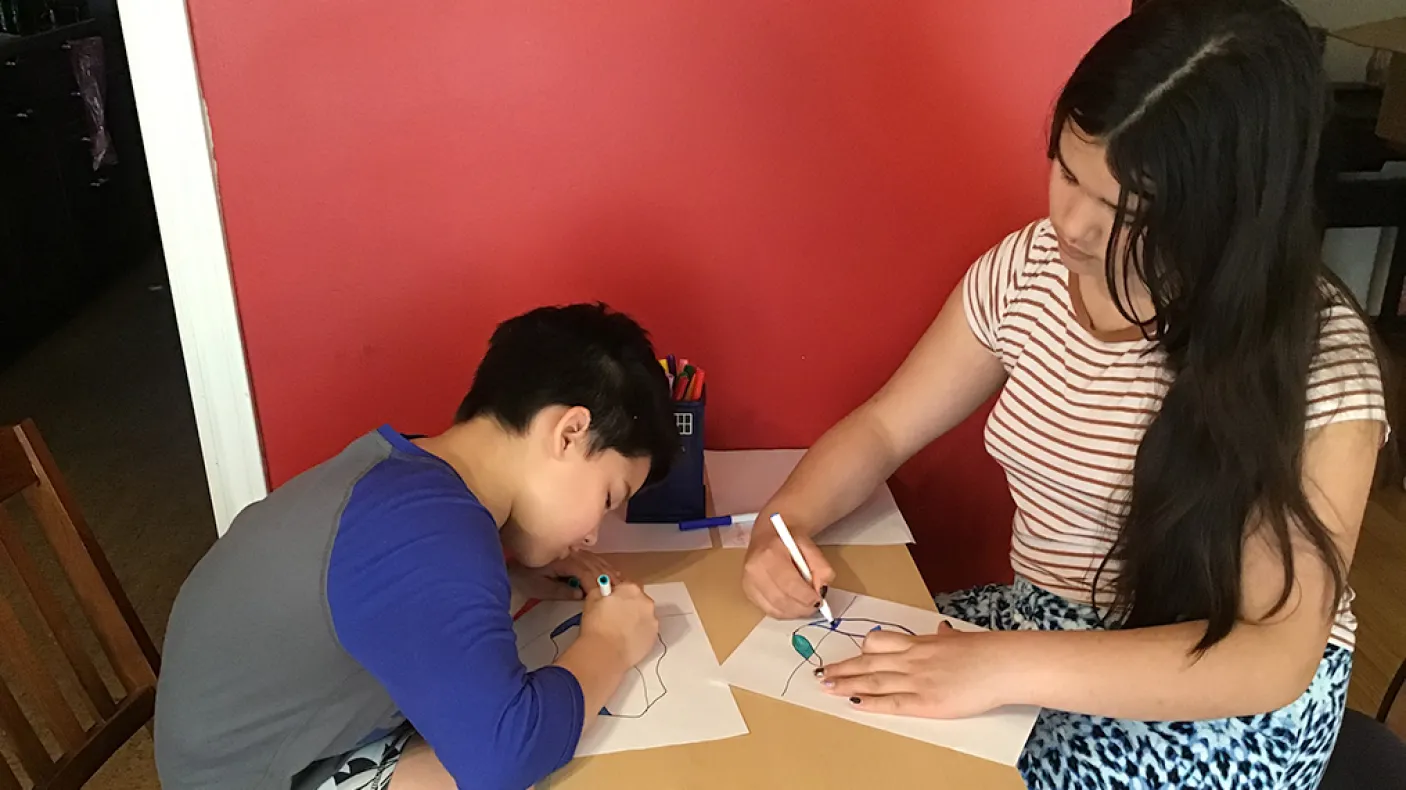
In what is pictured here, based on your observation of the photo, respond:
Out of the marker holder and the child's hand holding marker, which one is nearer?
the child's hand holding marker

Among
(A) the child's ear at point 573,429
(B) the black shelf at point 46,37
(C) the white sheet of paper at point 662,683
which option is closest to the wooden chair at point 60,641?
(C) the white sheet of paper at point 662,683

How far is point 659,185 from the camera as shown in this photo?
1.43 m

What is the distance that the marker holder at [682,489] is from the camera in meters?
1.29

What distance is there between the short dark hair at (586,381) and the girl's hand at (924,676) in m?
0.28

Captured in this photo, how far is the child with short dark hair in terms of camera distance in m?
0.88

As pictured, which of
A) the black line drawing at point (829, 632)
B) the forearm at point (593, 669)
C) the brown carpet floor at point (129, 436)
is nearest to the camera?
the forearm at point (593, 669)

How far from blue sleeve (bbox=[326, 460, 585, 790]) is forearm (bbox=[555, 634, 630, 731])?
0.04m

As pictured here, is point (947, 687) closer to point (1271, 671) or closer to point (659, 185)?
point (1271, 671)

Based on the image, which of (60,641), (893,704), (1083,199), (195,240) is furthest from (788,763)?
(195,240)

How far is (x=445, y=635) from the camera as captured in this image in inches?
34.4

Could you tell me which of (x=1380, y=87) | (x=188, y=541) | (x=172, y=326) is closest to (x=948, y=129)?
(x=188, y=541)

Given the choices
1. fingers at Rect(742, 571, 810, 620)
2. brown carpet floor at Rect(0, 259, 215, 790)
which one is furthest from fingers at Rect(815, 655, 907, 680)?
brown carpet floor at Rect(0, 259, 215, 790)

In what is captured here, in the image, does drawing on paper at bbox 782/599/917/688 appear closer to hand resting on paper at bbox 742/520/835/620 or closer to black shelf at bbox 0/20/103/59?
hand resting on paper at bbox 742/520/835/620

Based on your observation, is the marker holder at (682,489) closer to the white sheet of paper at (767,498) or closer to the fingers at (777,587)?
the white sheet of paper at (767,498)
